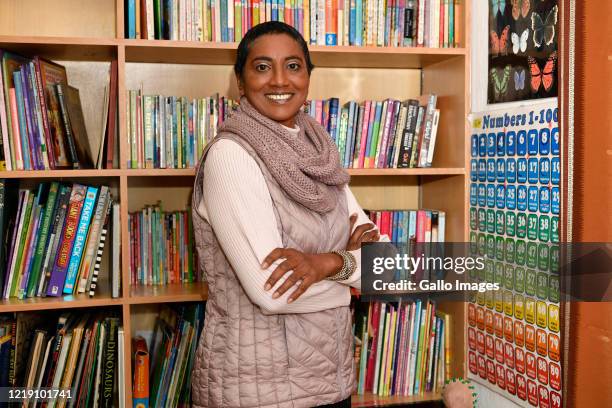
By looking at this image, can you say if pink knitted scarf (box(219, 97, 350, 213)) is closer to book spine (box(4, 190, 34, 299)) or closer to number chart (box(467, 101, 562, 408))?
number chart (box(467, 101, 562, 408))

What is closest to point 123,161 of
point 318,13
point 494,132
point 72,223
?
point 72,223

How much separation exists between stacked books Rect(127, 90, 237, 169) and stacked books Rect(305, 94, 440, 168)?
1.12ft

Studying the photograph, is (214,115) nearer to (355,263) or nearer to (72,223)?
(72,223)

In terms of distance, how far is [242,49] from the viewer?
147 centimetres

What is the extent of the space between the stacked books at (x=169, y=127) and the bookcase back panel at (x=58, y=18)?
366 millimetres

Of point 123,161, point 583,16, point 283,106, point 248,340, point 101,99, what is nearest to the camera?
point 583,16

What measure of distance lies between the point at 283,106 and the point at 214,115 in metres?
0.57

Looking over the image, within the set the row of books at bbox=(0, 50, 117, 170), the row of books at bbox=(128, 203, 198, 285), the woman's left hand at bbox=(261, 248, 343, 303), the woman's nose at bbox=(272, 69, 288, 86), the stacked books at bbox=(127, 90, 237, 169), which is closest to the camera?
the woman's left hand at bbox=(261, 248, 343, 303)

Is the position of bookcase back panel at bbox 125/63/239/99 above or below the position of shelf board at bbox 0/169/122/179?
above

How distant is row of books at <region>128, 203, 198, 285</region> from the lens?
6.60 ft

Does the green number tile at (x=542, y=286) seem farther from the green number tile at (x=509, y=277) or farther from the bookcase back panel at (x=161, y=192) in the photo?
the bookcase back panel at (x=161, y=192)

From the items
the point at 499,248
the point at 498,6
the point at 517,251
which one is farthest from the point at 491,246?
the point at 498,6

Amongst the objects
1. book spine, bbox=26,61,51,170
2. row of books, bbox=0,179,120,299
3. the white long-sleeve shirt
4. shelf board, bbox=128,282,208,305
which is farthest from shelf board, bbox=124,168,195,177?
the white long-sleeve shirt

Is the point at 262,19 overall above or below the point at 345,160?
above
